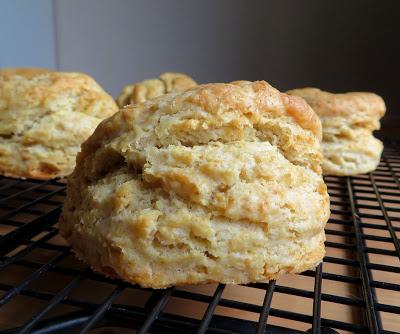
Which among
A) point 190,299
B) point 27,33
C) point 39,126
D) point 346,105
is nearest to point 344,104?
point 346,105

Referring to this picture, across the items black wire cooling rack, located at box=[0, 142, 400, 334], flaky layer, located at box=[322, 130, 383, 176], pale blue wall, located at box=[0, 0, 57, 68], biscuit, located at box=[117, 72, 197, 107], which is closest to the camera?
black wire cooling rack, located at box=[0, 142, 400, 334]

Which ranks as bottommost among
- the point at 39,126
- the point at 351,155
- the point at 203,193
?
the point at 351,155

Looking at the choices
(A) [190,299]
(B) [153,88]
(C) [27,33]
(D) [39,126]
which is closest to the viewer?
(A) [190,299]

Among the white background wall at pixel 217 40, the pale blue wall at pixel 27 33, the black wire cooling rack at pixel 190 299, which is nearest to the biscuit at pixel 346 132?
the black wire cooling rack at pixel 190 299

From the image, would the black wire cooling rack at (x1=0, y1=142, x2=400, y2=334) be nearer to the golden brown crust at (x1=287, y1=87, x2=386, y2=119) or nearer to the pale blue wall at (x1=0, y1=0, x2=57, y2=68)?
the golden brown crust at (x1=287, y1=87, x2=386, y2=119)

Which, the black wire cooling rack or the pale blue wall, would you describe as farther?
the pale blue wall

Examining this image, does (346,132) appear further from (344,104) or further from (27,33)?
(27,33)

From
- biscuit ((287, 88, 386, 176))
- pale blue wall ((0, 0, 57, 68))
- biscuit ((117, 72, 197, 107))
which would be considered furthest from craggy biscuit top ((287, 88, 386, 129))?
pale blue wall ((0, 0, 57, 68))
